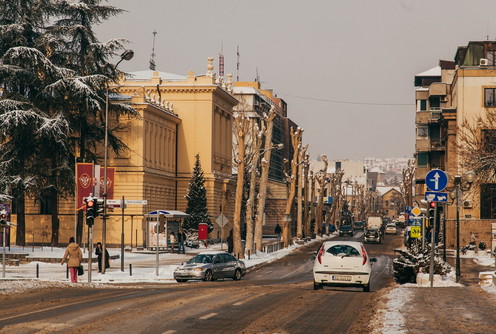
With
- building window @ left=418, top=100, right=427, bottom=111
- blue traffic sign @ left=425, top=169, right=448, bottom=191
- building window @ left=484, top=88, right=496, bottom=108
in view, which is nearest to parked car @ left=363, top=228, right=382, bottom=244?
building window @ left=484, top=88, right=496, bottom=108

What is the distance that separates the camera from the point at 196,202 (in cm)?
7981

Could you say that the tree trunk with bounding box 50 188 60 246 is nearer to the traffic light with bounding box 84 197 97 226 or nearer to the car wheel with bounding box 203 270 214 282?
the car wheel with bounding box 203 270 214 282

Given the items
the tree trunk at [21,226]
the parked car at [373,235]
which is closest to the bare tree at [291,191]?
the parked car at [373,235]

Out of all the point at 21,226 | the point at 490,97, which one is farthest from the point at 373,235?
the point at 21,226

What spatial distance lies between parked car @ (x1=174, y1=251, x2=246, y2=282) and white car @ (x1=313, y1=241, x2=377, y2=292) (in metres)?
10.8

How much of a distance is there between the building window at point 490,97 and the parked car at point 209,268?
44.3m

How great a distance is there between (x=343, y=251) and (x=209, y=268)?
11.3 metres

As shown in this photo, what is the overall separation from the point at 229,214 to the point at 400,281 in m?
62.6

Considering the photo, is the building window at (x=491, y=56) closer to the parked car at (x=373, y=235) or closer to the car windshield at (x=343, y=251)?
the parked car at (x=373, y=235)

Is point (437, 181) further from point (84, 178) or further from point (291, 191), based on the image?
point (291, 191)

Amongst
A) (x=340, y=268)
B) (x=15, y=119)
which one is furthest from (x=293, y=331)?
(x=15, y=119)

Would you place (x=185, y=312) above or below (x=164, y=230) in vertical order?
above

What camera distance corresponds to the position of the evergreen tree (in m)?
78.4

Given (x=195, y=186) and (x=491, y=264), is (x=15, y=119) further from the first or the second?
(x=491, y=264)
